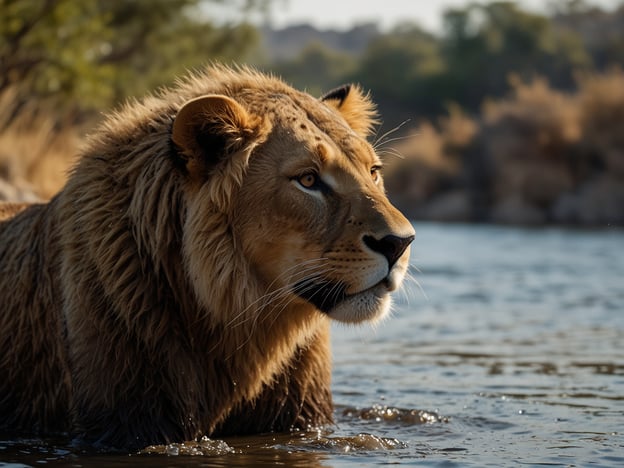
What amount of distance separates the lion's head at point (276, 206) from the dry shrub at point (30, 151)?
30.2 feet

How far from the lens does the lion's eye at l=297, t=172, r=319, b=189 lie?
5.42m

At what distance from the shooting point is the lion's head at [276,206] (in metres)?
5.23

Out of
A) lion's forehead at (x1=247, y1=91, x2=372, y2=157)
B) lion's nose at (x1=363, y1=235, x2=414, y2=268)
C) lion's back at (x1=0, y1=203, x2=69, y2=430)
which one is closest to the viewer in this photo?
lion's nose at (x1=363, y1=235, x2=414, y2=268)

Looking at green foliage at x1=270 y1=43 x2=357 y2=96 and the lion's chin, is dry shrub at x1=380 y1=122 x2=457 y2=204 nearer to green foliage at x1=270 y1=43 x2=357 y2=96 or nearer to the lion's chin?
the lion's chin

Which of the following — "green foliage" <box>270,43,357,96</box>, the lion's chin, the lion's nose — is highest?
"green foliage" <box>270,43,357,96</box>

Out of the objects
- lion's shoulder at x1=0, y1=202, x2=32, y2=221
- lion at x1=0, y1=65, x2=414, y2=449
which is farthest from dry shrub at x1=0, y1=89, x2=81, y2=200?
lion at x1=0, y1=65, x2=414, y2=449

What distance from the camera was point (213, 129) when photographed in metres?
5.40

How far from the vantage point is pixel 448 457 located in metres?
5.73

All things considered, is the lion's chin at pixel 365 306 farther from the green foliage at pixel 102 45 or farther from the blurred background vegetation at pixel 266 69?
the green foliage at pixel 102 45

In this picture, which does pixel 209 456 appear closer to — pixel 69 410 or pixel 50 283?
pixel 69 410

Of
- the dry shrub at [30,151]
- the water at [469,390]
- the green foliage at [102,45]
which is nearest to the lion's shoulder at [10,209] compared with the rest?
the water at [469,390]

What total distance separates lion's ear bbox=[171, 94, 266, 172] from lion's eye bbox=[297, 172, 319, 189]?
0.29m

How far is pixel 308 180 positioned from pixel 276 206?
0.64 feet

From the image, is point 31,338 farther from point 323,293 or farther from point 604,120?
point 604,120
